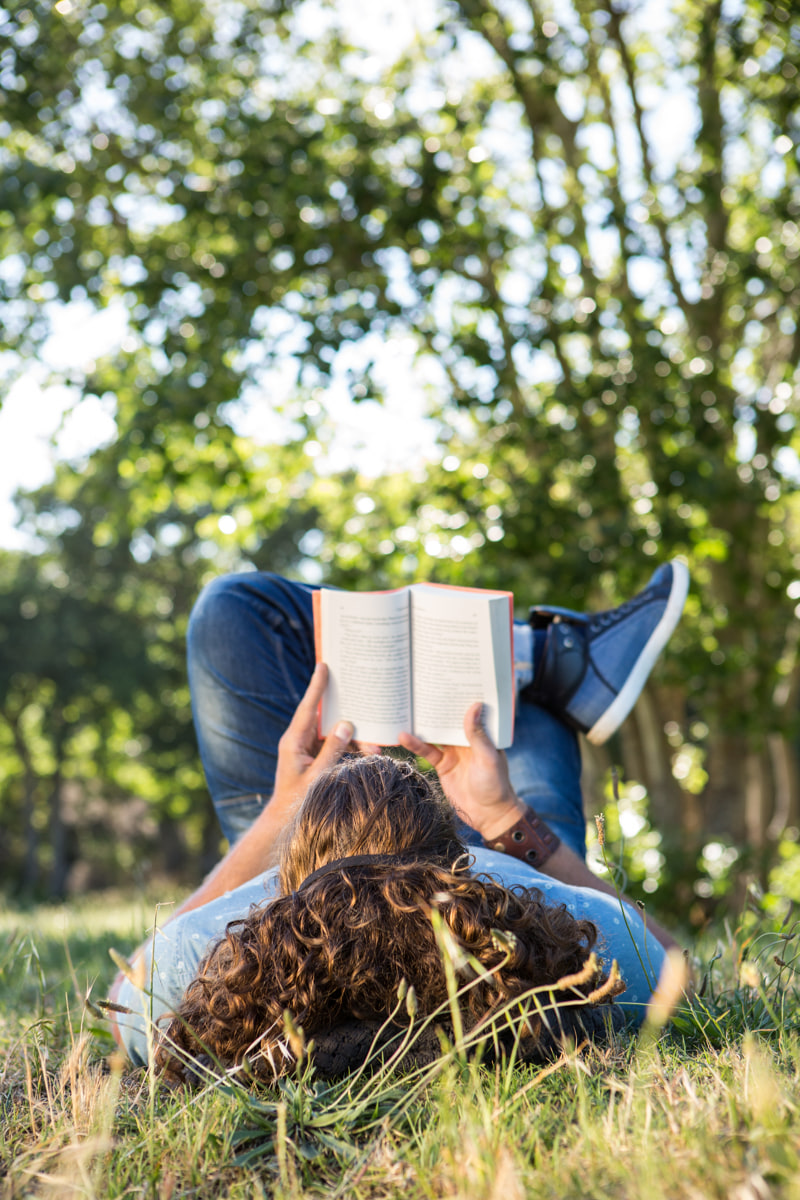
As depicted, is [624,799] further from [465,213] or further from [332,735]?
[332,735]

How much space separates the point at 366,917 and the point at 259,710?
4.66 ft

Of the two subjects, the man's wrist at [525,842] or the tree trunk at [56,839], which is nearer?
the man's wrist at [525,842]

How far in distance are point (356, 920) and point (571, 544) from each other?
4186 millimetres

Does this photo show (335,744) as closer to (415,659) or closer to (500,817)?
(415,659)

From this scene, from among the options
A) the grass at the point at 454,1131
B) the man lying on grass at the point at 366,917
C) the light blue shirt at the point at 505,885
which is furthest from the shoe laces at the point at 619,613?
the grass at the point at 454,1131

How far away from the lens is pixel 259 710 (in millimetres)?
2916

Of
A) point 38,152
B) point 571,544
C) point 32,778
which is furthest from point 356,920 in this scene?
point 32,778

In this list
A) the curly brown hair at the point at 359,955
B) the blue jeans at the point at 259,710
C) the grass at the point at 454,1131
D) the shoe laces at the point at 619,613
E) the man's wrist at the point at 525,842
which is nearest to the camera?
the grass at the point at 454,1131

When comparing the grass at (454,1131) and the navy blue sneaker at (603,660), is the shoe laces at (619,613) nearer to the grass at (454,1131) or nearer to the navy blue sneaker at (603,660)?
the navy blue sneaker at (603,660)

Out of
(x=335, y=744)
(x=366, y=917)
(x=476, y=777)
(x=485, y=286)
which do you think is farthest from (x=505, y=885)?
(x=485, y=286)

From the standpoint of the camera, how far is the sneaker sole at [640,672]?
2.96 metres

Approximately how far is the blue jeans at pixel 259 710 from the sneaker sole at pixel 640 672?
15cm

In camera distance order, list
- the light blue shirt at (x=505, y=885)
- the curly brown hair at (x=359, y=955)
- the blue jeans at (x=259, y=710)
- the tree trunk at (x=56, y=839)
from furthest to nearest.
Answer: the tree trunk at (x=56, y=839) < the blue jeans at (x=259, y=710) < the light blue shirt at (x=505, y=885) < the curly brown hair at (x=359, y=955)

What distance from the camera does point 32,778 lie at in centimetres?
2109
